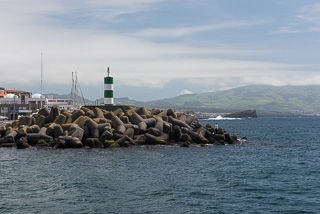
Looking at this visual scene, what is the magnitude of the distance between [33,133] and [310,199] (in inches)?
1261

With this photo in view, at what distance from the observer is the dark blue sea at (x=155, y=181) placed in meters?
19.8

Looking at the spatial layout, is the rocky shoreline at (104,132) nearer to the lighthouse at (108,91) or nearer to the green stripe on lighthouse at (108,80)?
the lighthouse at (108,91)

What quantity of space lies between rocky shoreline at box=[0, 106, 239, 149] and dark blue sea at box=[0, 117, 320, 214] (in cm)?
247

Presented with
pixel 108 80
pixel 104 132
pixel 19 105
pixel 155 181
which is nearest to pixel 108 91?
pixel 108 80

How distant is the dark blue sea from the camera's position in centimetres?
1983

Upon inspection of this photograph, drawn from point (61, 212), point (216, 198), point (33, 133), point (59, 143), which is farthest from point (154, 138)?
point (61, 212)

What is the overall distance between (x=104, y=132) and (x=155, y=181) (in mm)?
18499

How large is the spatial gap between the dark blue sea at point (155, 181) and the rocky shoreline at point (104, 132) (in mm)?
2472

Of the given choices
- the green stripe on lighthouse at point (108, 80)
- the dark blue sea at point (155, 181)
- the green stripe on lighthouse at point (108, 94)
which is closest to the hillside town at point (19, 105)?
the green stripe on lighthouse at point (108, 94)

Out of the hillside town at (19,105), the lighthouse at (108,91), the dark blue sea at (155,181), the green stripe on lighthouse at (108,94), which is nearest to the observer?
the dark blue sea at (155,181)

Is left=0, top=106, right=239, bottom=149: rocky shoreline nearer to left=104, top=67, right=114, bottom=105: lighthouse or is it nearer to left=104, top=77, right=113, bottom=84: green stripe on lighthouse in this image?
left=104, top=67, right=114, bottom=105: lighthouse

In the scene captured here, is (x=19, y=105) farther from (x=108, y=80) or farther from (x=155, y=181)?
(x=155, y=181)

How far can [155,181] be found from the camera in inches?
1009

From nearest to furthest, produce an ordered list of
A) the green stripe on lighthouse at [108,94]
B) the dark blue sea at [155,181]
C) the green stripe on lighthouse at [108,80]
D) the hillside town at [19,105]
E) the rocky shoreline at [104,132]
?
the dark blue sea at [155,181] < the rocky shoreline at [104,132] < the green stripe on lighthouse at [108,80] < the green stripe on lighthouse at [108,94] < the hillside town at [19,105]
